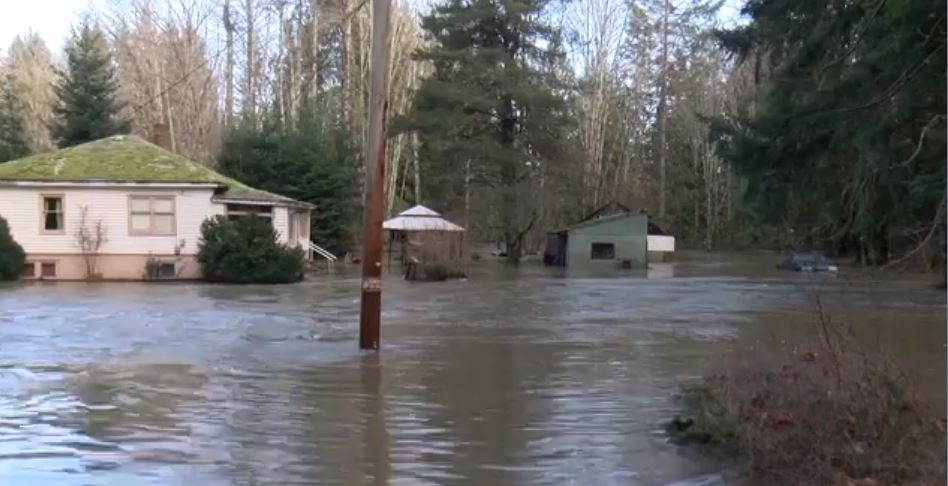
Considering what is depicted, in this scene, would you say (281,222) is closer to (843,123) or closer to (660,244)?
(843,123)

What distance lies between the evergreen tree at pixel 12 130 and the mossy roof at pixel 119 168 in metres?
16.8

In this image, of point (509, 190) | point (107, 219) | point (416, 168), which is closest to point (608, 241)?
point (509, 190)

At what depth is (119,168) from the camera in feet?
123

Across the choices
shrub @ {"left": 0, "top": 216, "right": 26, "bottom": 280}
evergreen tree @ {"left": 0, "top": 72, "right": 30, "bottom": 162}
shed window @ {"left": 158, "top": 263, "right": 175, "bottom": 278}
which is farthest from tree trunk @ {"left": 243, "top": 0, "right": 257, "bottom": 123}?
shrub @ {"left": 0, "top": 216, "right": 26, "bottom": 280}

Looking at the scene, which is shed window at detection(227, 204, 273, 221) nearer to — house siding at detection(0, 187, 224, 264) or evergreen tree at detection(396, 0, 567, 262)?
house siding at detection(0, 187, 224, 264)

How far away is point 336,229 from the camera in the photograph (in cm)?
5081

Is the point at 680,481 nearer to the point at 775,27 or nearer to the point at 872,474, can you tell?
the point at 872,474

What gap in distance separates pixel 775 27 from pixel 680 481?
11.2 metres

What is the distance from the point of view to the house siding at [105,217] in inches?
1436

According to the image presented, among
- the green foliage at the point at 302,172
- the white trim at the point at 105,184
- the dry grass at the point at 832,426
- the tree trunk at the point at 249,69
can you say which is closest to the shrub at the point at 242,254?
the white trim at the point at 105,184

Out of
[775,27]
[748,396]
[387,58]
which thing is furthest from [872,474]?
[775,27]

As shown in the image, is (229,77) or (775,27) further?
(229,77)

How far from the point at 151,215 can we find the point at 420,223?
41.7 ft

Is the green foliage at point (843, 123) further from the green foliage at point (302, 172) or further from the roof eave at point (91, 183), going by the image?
the green foliage at point (302, 172)
